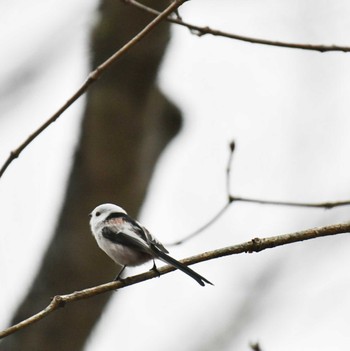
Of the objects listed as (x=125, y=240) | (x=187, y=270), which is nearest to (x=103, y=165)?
(x=125, y=240)

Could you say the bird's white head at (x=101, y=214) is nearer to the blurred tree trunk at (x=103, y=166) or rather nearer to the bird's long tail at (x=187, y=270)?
the bird's long tail at (x=187, y=270)

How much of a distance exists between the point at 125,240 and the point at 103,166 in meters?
1.59

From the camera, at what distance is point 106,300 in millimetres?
4168

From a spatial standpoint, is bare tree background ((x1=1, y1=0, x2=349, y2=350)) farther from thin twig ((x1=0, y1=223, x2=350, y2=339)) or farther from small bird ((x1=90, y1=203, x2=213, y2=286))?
thin twig ((x1=0, y1=223, x2=350, y2=339))

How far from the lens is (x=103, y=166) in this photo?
4.15m

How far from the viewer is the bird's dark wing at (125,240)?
98.9 inches

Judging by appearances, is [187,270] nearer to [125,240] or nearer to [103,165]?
[125,240]

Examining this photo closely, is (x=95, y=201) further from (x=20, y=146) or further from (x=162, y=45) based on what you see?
(x=20, y=146)

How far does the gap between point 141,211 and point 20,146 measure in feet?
8.16

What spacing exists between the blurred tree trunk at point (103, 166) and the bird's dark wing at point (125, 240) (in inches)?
50.8

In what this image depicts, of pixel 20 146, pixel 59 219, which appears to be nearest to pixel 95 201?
pixel 59 219

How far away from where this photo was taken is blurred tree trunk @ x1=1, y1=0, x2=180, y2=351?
395 centimetres

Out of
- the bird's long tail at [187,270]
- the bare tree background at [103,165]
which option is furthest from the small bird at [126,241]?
the bare tree background at [103,165]

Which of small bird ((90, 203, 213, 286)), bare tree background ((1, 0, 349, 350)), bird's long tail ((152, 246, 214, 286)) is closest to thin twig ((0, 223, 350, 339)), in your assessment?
bird's long tail ((152, 246, 214, 286))
